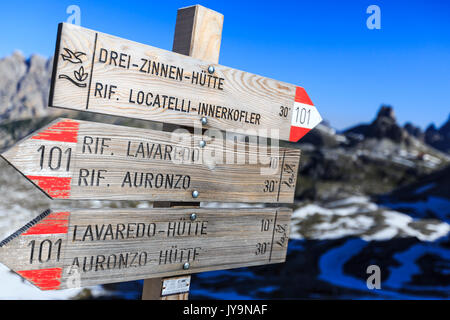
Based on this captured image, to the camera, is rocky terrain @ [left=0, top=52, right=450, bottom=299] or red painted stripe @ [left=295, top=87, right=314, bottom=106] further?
rocky terrain @ [left=0, top=52, right=450, bottom=299]

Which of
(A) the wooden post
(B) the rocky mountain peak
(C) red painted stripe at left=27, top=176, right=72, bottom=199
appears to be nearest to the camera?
(C) red painted stripe at left=27, top=176, right=72, bottom=199

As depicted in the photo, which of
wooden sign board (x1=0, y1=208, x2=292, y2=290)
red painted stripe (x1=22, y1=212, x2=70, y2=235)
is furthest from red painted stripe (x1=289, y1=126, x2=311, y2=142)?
red painted stripe (x1=22, y1=212, x2=70, y2=235)

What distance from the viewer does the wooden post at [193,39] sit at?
111 inches

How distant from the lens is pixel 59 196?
7.26ft

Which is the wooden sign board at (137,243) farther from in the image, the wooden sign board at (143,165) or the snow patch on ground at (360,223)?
the snow patch on ground at (360,223)

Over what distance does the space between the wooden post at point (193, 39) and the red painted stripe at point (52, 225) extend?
0.70 m

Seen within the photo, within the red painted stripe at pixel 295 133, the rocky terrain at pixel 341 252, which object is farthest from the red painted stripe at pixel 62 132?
the red painted stripe at pixel 295 133

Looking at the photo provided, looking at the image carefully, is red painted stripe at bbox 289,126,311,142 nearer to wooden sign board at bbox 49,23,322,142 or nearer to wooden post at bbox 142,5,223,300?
wooden sign board at bbox 49,23,322,142

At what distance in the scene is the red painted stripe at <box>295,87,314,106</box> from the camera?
3.35 metres

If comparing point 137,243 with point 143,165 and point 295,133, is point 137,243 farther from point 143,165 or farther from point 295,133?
point 295,133

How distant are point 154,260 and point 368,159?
126 feet

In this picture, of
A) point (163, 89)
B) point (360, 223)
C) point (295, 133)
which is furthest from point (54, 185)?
Answer: point (360, 223)

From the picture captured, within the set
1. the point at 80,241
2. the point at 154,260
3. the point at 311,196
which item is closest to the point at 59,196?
the point at 80,241
